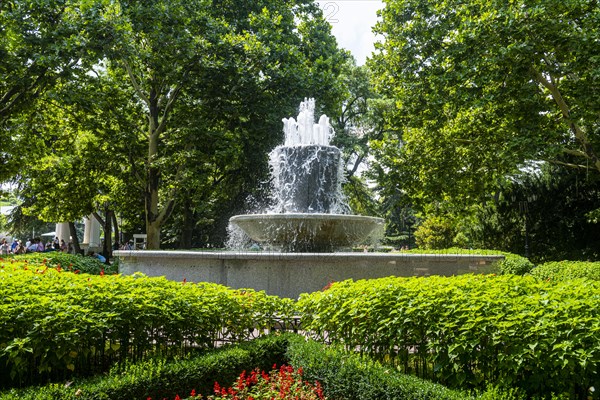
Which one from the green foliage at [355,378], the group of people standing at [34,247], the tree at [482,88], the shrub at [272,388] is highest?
the tree at [482,88]

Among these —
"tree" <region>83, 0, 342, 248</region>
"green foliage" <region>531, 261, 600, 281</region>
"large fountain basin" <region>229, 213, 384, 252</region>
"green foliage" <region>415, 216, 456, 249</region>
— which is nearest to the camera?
"green foliage" <region>531, 261, 600, 281</region>

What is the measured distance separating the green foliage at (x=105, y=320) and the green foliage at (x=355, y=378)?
3.22ft

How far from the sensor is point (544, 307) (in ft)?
14.0

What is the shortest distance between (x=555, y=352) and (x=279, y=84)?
18400 mm

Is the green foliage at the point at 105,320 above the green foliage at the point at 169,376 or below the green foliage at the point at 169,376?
above

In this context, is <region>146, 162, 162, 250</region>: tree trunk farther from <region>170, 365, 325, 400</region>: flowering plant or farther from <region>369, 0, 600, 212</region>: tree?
<region>170, 365, 325, 400</region>: flowering plant

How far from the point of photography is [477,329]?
4238mm

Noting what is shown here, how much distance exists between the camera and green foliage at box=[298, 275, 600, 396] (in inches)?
149

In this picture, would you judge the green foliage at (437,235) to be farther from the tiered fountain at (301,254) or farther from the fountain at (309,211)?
the tiered fountain at (301,254)

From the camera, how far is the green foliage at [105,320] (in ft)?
14.4

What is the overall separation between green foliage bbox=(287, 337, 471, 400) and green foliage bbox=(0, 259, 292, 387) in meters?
0.98

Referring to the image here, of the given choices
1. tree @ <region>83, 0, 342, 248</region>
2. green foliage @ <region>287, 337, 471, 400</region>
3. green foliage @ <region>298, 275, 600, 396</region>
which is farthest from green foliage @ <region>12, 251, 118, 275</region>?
green foliage @ <region>298, 275, 600, 396</region>

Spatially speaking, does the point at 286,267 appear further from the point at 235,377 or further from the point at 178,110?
the point at 178,110

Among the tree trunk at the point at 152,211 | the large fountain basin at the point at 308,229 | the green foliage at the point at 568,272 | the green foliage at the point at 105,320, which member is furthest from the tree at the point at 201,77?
the green foliage at the point at 105,320
